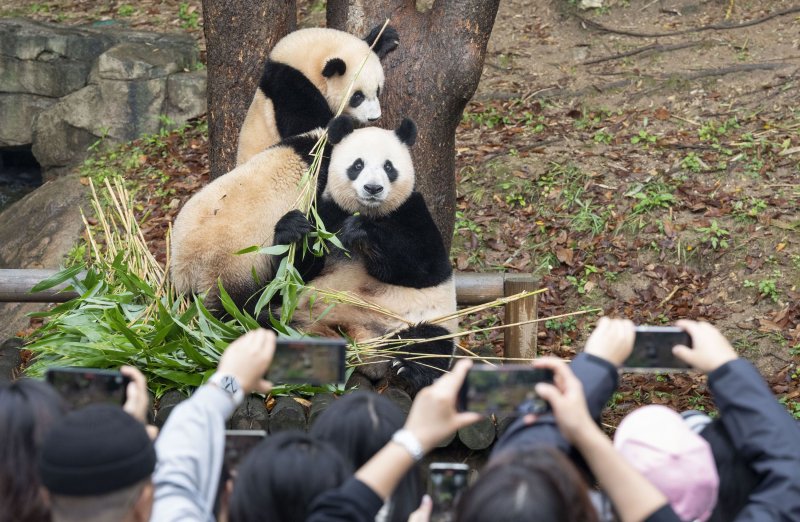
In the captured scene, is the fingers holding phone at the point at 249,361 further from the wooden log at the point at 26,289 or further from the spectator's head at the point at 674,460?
the wooden log at the point at 26,289

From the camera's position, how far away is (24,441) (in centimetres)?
192

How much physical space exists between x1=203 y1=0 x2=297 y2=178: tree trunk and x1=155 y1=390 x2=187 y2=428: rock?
68.0 inches

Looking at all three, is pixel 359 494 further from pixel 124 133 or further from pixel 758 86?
pixel 124 133

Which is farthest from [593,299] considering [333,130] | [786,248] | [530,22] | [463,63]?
[530,22]

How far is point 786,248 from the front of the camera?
616cm

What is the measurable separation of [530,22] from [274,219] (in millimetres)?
5783

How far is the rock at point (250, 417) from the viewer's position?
3873mm

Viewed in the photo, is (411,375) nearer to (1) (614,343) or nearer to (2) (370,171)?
(2) (370,171)

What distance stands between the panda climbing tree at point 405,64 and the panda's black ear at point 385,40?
8 cm

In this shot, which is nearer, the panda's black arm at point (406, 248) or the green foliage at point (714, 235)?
the panda's black arm at point (406, 248)

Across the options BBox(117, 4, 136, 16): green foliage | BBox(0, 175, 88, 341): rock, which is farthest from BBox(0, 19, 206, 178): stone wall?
BBox(117, 4, 136, 16): green foliage

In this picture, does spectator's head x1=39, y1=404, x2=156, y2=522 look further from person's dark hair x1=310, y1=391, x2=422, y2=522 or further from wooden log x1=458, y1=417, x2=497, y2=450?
wooden log x1=458, y1=417, x2=497, y2=450

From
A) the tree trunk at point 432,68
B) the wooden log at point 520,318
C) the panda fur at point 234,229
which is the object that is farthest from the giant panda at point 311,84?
the wooden log at point 520,318

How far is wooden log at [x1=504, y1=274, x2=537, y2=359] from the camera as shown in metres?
4.71
